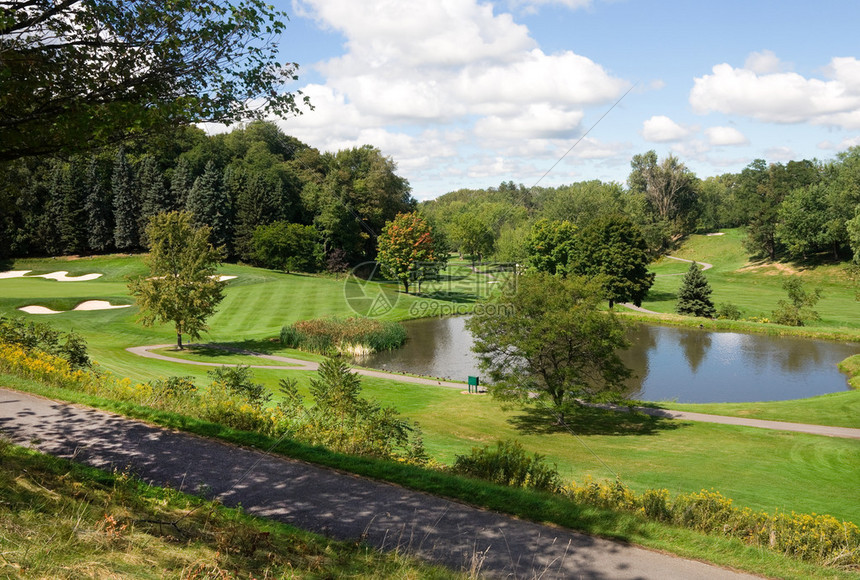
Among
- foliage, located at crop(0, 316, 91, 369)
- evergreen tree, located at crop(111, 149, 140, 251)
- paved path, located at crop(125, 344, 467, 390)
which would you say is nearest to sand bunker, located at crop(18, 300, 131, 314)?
paved path, located at crop(125, 344, 467, 390)

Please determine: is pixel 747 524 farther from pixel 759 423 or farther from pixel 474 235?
pixel 474 235

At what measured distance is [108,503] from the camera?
6.30 m

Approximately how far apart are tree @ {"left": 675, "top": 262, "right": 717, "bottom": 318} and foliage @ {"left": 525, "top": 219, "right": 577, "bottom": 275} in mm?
16354

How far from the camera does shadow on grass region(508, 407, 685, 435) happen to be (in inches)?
810

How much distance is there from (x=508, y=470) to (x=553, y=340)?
11.3m

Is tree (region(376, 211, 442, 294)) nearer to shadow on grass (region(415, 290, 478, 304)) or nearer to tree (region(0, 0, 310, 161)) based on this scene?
shadow on grass (region(415, 290, 478, 304))

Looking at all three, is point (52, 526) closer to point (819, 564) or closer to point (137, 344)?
point (819, 564)

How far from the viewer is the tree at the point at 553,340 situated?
2028cm

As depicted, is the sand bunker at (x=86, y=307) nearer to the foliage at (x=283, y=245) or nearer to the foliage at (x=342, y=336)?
the foliage at (x=342, y=336)

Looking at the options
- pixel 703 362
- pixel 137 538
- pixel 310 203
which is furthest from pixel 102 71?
pixel 310 203

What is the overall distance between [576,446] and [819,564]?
11287 mm

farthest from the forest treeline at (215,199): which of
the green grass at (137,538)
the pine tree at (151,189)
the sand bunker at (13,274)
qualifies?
the green grass at (137,538)

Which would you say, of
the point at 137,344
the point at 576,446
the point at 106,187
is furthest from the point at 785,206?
the point at 106,187

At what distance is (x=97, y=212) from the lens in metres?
67.9
